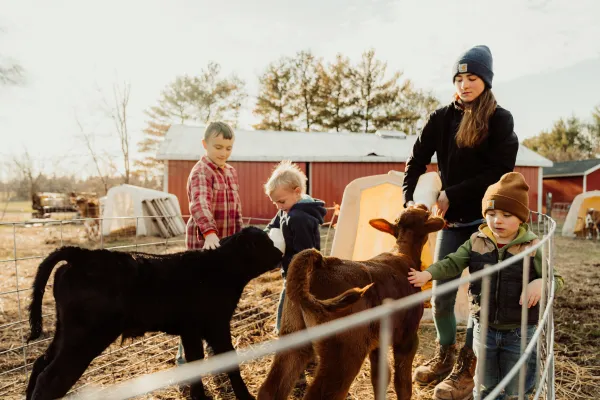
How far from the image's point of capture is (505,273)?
2.57m

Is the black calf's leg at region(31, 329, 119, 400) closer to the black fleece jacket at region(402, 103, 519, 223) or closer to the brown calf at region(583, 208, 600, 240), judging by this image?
the black fleece jacket at region(402, 103, 519, 223)

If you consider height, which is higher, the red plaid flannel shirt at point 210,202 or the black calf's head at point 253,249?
the red plaid flannel shirt at point 210,202

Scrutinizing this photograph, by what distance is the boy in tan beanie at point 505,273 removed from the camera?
256cm

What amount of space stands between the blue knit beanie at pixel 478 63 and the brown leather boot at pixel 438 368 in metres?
2.13

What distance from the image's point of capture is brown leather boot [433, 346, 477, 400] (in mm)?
3004

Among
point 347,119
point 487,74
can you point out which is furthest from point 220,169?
point 347,119

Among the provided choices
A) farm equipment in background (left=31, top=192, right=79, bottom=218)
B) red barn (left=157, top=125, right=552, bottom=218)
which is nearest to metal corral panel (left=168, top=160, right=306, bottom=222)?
red barn (left=157, top=125, right=552, bottom=218)

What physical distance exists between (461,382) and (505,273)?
1.01 m

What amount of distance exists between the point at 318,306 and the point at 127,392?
133 cm

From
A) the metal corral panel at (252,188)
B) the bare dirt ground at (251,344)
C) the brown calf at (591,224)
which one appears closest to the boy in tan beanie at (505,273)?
the bare dirt ground at (251,344)

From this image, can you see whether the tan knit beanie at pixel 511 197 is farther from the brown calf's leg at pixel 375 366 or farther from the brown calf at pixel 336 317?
the brown calf's leg at pixel 375 366

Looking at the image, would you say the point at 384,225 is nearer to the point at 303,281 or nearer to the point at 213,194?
the point at 303,281

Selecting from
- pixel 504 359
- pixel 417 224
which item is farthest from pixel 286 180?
pixel 504 359

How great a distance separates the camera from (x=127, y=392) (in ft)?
2.29
